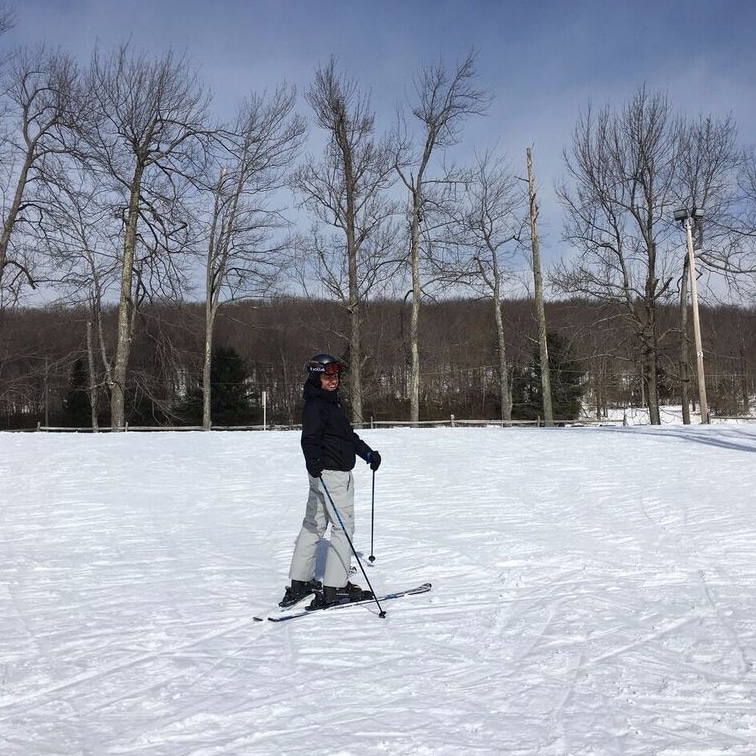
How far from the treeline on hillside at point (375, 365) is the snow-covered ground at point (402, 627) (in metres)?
20.6

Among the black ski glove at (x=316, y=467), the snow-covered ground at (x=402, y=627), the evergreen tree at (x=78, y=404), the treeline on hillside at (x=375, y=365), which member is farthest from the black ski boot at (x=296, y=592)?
the evergreen tree at (x=78, y=404)

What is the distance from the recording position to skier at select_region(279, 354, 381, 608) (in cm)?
555

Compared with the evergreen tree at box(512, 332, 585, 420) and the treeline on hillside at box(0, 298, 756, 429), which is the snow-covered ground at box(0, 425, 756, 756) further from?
the evergreen tree at box(512, 332, 585, 420)

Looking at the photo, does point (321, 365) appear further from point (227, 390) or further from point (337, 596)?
point (227, 390)

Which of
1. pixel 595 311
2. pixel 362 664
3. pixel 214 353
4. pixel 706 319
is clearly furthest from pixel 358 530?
pixel 706 319

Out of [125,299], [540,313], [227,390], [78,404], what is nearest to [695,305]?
[540,313]

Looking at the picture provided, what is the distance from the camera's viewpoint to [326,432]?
221 inches

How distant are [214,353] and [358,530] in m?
43.5

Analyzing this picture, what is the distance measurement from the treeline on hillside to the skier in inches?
978

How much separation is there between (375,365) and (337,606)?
5139cm

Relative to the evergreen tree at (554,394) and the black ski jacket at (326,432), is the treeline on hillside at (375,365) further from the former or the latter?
the black ski jacket at (326,432)

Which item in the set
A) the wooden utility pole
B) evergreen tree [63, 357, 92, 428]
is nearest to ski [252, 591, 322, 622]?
the wooden utility pole

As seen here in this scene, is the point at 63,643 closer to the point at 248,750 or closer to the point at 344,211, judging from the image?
the point at 248,750

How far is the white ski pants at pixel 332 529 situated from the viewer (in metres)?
5.57
